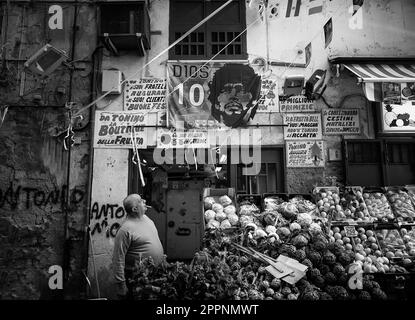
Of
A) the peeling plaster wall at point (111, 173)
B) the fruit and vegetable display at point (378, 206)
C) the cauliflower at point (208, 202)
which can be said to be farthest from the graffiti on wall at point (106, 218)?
the fruit and vegetable display at point (378, 206)

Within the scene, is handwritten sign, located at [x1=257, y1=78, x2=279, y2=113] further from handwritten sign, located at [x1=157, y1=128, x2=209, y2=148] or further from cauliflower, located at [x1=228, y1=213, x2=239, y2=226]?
cauliflower, located at [x1=228, y1=213, x2=239, y2=226]

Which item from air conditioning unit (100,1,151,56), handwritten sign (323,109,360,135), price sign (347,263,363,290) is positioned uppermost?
air conditioning unit (100,1,151,56)

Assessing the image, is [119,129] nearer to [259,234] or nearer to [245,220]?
[245,220]

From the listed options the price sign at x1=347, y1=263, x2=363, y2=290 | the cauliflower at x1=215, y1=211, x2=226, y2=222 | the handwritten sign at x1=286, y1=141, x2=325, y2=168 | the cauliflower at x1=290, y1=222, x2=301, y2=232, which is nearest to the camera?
the price sign at x1=347, y1=263, x2=363, y2=290

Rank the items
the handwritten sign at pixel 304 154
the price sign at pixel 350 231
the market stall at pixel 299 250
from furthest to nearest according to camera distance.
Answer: the handwritten sign at pixel 304 154
the price sign at pixel 350 231
the market stall at pixel 299 250

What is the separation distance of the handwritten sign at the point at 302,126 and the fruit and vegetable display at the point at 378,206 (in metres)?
1.66

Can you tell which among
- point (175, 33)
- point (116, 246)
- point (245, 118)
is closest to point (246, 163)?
point (245, 118)

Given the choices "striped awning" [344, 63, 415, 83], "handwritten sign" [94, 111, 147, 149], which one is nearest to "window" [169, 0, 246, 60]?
"handwritten sign" [94, 111, 147, 149]

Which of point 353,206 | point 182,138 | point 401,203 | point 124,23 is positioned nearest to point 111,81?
point 124,23

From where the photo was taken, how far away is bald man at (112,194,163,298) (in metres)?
4.48

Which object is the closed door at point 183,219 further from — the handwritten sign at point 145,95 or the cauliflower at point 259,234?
the cauliflower at point 259,234

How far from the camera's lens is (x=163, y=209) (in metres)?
9.06

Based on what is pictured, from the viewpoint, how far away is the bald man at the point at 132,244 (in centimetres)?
448

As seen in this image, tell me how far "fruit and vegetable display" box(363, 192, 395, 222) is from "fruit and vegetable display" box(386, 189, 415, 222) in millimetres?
142
